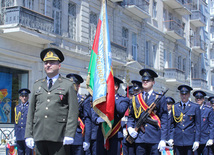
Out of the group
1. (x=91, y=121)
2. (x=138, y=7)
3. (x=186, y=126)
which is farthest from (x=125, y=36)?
(x=91, y=121)

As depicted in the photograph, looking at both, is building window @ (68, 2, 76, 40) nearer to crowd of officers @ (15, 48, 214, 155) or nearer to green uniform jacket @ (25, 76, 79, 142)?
crowd of officers @ (15, 48, 214, 155)

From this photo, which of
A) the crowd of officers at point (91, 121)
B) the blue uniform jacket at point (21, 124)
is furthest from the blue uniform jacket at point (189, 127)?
the blue uniform jacket at point (21, 124)

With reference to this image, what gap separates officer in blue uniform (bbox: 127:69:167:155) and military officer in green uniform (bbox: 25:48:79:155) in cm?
199

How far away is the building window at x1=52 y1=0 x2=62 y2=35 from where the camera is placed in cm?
1861

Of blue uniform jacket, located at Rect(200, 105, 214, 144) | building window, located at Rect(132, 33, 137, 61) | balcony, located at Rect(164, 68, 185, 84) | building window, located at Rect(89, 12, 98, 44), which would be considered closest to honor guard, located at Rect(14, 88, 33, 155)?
blue uniform jacket, located at Rect(200, 105, 214, 144)

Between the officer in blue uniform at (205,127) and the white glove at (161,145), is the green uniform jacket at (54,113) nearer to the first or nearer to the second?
the white glove at (161,145)

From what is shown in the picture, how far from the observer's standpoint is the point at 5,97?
1612 centimetres

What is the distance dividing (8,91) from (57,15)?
469 centimetres

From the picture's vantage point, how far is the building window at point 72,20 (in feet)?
64.8

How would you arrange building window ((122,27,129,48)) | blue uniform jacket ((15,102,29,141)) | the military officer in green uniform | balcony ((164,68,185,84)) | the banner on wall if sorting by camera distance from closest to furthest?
the military officer in green uniform → blue uniform jacket ((15,102,29,141)) → the banner on wall → building window ((122,27,129,48)) → balcony ((164,68,185,84))

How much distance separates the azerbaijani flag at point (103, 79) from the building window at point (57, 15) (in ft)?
33.8

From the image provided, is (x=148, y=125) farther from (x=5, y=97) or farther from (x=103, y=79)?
(x=5, y=97)

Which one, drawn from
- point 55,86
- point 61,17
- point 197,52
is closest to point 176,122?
point 55,86

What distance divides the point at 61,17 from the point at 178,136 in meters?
11.6
